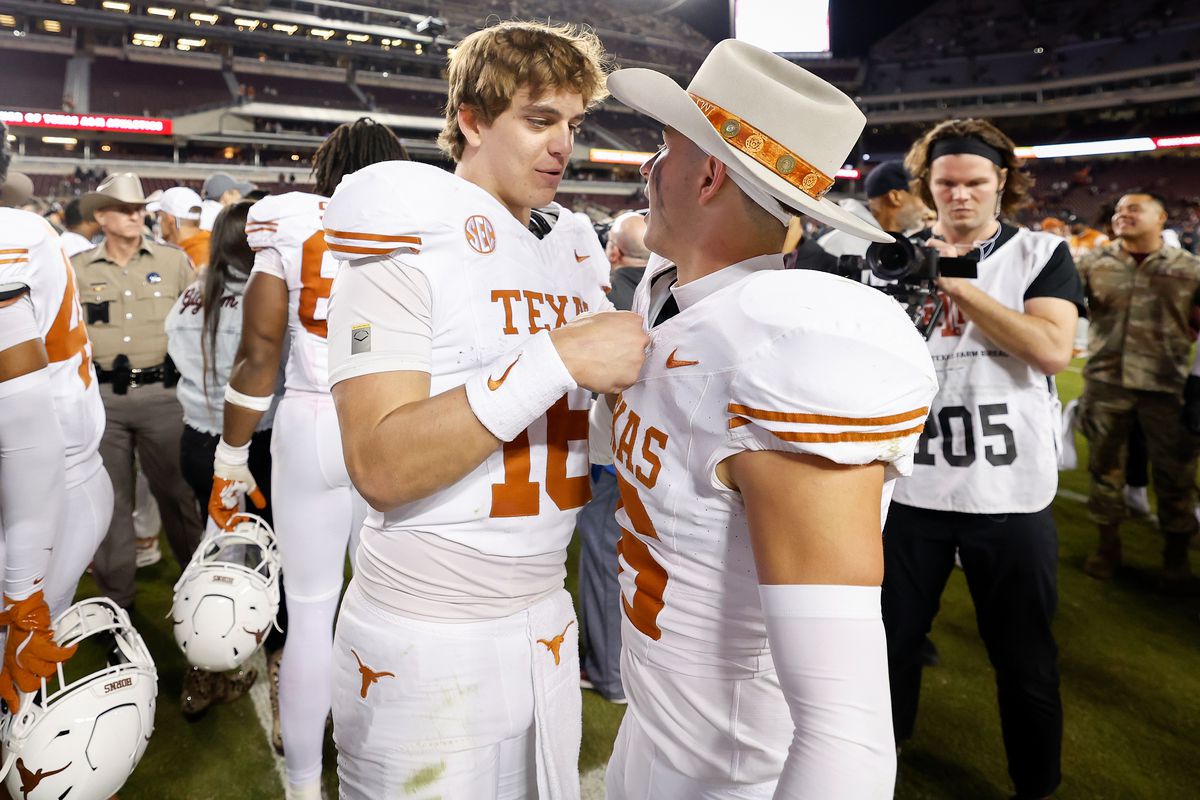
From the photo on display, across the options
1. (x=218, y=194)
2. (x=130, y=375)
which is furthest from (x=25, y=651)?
(x=218, y=194)

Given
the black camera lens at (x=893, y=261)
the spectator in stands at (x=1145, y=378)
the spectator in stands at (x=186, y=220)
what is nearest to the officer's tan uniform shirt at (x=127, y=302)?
the spectator in stands at (x=186, y=220)

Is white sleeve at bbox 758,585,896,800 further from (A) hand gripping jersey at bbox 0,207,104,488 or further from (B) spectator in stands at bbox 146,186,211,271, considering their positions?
(B) spectator in stands at bbox 146,186,211,271

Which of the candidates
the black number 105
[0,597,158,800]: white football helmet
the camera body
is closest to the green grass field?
[0,597,158,800]: white football helmet

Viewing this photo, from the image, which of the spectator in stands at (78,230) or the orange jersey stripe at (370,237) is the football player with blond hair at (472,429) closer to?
the orange jersey stripe at (370,237)

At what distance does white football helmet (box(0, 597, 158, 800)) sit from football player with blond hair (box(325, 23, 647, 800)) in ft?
2.62

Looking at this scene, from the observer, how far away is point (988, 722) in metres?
3.03

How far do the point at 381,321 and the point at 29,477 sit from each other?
118cm

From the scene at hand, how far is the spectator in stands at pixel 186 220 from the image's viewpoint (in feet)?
16.9

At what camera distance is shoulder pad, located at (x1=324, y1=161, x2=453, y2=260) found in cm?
122

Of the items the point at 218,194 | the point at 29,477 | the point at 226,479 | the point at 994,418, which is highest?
the point at 218,194

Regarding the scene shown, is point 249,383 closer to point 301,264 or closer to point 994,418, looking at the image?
point 301,264

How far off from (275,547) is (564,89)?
207 cm

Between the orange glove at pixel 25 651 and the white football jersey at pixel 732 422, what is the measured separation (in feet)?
4.91

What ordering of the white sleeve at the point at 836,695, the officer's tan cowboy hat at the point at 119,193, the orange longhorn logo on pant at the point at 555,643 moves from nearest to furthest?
the white sleeve at the point at 836,695, the orange longhorn logo on pant at the point at 555,643, the officer's tan cowboy hat at the point at 119,193
